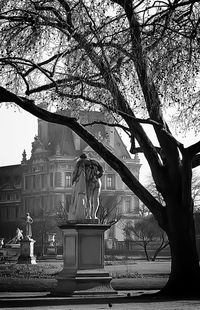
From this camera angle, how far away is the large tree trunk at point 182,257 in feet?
58.0

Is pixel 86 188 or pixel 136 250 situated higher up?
pixel 136 250

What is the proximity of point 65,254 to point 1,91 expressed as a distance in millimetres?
4983

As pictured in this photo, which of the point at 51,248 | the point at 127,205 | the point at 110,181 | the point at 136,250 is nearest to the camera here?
the point at 51,248

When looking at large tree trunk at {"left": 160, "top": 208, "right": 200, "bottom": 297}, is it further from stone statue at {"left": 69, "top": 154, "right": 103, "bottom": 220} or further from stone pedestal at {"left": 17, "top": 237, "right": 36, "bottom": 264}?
stone pedestal at {"left": 17, "top": 237, "right": 36, "bottom": 264}

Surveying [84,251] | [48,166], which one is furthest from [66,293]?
[48,166]

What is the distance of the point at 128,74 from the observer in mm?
17438

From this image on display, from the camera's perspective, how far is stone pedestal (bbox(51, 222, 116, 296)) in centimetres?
1858

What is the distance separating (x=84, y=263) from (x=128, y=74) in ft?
16.3

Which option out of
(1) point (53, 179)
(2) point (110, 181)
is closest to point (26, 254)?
(1) point (53, 179)

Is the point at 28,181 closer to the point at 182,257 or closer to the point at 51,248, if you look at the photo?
the point at 51,248

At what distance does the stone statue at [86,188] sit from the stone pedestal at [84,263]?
1.95 ft

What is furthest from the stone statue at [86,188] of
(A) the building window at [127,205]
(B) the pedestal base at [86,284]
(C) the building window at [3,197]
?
(C) the building window at [3,197]

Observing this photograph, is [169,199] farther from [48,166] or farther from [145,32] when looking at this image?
[48,166]

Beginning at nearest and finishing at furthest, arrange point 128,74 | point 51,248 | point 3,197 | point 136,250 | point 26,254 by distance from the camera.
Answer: point 128,74 < point 26,254 < point 51,248 < point 136,250 < point 3,197
